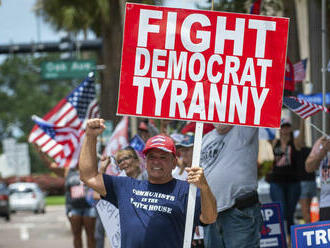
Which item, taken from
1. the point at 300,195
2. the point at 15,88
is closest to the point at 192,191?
the point at 300,195

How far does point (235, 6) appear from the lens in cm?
1155

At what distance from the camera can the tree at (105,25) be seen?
19.1m

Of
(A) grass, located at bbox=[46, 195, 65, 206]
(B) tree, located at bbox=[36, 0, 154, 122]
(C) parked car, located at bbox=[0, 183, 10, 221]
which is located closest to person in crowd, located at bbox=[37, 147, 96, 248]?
(B) tree, located at bbox=[36, 0, 154, 122]

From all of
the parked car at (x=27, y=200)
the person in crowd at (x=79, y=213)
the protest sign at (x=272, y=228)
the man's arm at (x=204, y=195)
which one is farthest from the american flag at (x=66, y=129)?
the parked car at (x=27, y=200)

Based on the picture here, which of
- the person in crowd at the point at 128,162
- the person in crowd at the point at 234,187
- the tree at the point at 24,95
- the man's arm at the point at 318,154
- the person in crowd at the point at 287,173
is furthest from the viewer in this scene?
the tree at the point at 24,95

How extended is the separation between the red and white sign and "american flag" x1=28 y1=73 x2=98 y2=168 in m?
4.89

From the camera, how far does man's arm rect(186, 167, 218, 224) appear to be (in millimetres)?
5227

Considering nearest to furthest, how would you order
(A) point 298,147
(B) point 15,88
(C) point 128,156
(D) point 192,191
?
1. (D) point 192,191
2. (C) point 128,156
3. (A) point 298,147
4. (B) point 15,88

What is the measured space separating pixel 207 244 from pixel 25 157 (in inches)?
1500

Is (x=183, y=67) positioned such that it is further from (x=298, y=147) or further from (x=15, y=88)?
(x=15, y=88)

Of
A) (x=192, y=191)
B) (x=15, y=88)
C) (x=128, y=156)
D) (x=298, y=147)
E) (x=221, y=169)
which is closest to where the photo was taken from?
(x=192, y=191)

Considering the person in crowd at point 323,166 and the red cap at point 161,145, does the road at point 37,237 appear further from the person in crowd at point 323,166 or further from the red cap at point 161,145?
the red cap at point 161,145

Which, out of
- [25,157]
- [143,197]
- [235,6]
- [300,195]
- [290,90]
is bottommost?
[25,157]

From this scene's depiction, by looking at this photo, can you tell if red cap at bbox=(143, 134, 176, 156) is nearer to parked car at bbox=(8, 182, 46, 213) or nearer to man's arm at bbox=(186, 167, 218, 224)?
man's arm at bbox=(186, 167, 218, 224)
